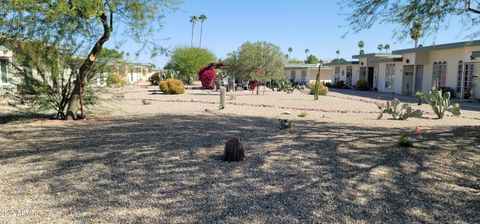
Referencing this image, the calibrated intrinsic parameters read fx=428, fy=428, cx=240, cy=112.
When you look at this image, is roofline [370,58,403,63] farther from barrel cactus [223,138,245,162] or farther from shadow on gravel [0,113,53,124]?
barrel cactus [223,138,245,162]

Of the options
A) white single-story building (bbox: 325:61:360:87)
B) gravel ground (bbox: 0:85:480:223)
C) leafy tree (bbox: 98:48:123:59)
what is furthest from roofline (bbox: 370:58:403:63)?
leafy tree (bbox: 98:48:123:59)

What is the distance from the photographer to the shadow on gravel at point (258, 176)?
4500 mm

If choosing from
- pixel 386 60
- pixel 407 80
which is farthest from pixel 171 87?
pixel 386 60

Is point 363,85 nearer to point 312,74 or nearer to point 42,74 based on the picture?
point 312,74

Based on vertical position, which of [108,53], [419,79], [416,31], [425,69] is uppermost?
[416,31]

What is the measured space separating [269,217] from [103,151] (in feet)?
13.4

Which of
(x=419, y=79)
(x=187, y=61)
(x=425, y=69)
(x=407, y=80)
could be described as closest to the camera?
(x=425, y=69)

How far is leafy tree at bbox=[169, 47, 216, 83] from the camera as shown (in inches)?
1938

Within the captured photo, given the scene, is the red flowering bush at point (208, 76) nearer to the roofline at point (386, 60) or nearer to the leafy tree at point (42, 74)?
the roofline at point (386, 60)

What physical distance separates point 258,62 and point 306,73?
21.0 metres

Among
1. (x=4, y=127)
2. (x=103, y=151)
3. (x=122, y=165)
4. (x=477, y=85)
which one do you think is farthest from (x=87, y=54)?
(x=477, y=85)

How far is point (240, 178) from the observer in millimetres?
5715

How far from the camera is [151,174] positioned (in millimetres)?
5863

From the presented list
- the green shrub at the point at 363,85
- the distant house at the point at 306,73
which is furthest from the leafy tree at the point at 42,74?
the distant house at the point at 306,73
